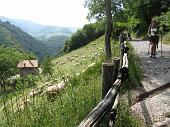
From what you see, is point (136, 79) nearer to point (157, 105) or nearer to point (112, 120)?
point (157, 105)

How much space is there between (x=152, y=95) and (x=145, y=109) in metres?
1.47

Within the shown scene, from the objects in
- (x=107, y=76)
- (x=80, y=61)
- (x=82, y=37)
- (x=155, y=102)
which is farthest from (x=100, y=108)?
(x=82, y=37)

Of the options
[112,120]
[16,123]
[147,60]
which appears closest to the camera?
[112,120]

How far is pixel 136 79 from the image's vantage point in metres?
10.8

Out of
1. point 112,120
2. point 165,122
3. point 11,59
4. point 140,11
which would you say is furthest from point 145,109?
point 11,59

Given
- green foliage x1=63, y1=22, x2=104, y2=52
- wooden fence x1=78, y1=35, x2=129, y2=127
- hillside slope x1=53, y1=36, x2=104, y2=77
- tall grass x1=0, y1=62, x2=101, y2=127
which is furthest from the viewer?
green foliage x1=63, y1=22, x2=104, y2=52

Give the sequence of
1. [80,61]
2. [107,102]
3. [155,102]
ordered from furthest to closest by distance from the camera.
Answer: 1. [80,61]
2. [155,102]
3. [107,102]

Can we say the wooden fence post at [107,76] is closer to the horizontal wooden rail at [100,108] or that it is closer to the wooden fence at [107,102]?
the wooden fence at [107,102]

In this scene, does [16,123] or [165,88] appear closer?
[16,123]

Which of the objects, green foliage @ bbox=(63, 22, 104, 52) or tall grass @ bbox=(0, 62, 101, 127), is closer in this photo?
tall grass @ bbox=(0, 62, 101, 127)

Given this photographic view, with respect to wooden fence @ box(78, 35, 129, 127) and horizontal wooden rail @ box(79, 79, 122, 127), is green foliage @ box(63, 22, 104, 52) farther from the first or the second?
horizontal wooden rail @ box(79, 79, 122, 127)

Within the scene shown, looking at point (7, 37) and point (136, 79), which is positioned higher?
point (7, 37)

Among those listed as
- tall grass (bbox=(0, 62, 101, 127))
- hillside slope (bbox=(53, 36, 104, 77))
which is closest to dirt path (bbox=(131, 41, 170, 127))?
tall grass (bbox=(0, 62, 101, 127))

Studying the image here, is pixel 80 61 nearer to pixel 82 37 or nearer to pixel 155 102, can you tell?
pixel 155 102
